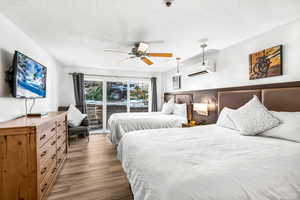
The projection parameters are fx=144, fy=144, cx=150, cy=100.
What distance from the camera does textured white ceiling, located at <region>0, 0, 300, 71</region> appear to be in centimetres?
169

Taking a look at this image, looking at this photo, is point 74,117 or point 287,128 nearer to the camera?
point 287,128

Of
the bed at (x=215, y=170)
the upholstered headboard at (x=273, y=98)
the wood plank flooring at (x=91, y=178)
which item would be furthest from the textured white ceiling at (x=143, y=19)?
the wood plank flooring at (x=91, y=178)

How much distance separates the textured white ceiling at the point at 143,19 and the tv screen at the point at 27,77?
559mm

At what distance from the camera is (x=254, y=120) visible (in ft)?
6.63

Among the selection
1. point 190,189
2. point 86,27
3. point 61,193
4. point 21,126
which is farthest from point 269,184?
point 86,27

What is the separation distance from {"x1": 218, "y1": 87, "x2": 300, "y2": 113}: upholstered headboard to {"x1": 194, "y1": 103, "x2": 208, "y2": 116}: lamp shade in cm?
65

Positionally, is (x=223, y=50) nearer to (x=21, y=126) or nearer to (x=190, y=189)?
(x=190, y=189)

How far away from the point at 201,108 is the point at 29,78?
139 inches

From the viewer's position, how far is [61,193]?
1918 mm

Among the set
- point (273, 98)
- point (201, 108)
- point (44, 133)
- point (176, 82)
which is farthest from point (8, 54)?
point (176, 82)

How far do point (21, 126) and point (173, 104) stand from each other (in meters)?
3.79

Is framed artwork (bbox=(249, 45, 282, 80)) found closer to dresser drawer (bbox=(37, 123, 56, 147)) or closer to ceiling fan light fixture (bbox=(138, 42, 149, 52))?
ceiling fan light fixture (bbox=(138, 42, 149, 52))

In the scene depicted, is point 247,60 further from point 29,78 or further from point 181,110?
point 29,78

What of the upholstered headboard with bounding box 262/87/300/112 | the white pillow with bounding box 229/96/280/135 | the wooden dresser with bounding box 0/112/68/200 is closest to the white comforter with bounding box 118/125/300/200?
the white pillow with bounding box 229/96/280/135
